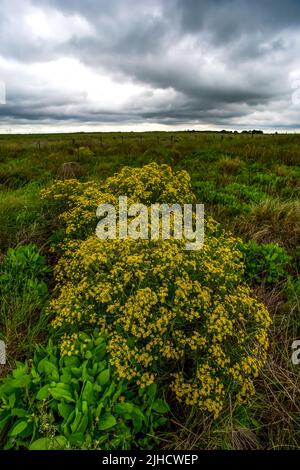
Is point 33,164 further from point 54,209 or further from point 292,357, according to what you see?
point 292,357

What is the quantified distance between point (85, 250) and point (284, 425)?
8.25 feet

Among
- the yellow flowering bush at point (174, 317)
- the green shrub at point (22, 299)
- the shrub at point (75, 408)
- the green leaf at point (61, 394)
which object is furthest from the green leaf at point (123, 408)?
the green shrub at point (22, 299)

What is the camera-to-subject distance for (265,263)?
4305mm

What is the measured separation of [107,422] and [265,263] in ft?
10.2

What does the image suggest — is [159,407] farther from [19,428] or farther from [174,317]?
[19,428]

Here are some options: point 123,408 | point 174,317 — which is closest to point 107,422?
point 123,408

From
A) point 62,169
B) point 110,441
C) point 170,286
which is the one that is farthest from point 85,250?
point 62,169

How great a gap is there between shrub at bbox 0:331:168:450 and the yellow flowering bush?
0.16 meters

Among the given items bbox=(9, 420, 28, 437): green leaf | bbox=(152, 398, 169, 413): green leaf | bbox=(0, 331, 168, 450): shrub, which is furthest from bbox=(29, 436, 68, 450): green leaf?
bbox=(152, 398, 169, 413): green leaf

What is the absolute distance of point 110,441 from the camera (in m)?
2.13

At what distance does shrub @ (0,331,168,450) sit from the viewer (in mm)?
2014

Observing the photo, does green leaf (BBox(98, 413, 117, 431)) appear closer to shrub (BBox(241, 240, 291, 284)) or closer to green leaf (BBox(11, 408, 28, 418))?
green leaf (BBox(11, 408, 28, 418))

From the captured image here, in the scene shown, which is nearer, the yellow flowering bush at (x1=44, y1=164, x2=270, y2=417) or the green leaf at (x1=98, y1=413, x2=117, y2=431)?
the green leaf at (x1=98, y1=413, x2=117, y2=431)

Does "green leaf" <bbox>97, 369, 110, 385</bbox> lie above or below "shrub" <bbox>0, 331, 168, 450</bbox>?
above
